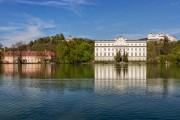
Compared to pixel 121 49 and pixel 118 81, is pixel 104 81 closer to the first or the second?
pixel 118 81

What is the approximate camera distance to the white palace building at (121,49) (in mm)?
128750

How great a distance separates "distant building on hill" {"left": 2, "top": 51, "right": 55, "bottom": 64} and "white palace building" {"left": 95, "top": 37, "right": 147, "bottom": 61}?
18.6 metres

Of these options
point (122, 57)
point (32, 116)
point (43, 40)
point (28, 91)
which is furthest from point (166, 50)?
point (32, 116)

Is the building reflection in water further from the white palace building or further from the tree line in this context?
the white palace building

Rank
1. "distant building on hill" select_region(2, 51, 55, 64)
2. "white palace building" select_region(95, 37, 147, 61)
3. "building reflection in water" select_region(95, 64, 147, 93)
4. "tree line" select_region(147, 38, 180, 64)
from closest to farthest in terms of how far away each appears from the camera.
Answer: "building reflection in water" select_region(95, 64, 147, 93), "tree line" select_region(147, 38, 180, 64), "white palace building" select_region(95, 37, 147, 61), "distant building on hill" select_region(2, 51, 55, 64)

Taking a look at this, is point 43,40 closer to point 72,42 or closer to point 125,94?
point 72,42

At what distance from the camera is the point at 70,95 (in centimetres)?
2559

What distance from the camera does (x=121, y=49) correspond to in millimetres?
129125

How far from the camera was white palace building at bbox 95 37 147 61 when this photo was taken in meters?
129

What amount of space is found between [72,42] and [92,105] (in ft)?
335

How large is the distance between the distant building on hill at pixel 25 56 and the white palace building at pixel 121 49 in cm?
1857

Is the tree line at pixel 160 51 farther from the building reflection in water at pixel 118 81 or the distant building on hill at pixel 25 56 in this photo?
the building reflection in water at pixel 118 81

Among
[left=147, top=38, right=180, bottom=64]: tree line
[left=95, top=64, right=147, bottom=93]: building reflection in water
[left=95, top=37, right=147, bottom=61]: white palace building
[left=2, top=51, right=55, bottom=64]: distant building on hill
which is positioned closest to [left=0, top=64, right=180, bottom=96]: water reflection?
[left=95, top=64, right=147, bottom=93]: building reflection in water

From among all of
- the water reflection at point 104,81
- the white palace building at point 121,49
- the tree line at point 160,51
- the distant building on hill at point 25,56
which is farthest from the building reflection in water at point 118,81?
the distant building on hill at point 25,56
